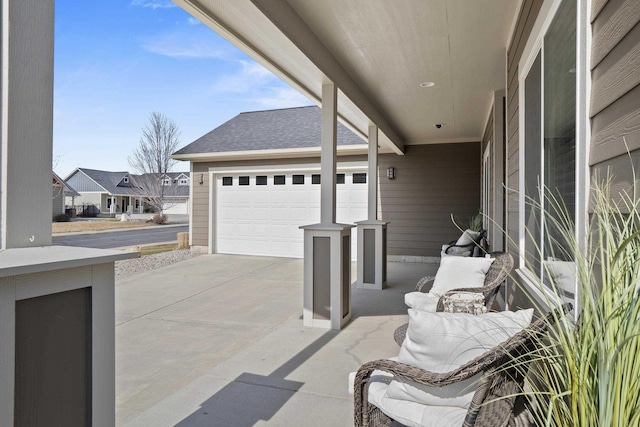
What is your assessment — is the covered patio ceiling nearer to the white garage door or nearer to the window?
the window

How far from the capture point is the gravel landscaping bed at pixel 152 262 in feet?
→ 28.4

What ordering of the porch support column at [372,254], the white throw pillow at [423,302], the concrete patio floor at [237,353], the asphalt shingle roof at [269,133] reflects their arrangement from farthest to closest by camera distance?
1. the asphalt shingle roof at [269,133]
2. the porch support column at [372,254]
3. the white throw pillow at [423,302]
4. the concrete patio floor at [237,353]

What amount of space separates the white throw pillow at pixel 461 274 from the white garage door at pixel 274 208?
5710 millimetres

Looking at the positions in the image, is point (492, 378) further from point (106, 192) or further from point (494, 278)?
point (106, 192)

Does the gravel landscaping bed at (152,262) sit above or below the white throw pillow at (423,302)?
below

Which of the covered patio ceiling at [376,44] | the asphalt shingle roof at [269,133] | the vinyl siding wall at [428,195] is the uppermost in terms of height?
the asphalt shingle roof at [269,133]

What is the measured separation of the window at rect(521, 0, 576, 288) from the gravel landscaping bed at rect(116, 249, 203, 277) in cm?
761

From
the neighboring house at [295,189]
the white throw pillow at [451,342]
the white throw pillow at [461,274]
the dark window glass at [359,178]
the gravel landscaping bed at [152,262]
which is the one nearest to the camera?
the white throw pillow at [451,342]

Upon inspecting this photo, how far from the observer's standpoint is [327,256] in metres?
4.62

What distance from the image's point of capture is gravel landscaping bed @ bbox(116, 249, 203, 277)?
8664 millimetres

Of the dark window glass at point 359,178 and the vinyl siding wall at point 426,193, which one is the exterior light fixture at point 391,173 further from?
the dark window glass at point 359,178

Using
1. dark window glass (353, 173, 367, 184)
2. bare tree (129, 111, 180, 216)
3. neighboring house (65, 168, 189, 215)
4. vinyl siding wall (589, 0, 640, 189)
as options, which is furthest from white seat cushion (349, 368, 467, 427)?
neighboring house (65, 168, 189, 215)

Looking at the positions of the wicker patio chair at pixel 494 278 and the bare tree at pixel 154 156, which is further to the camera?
the bare tree at pixel 154 156

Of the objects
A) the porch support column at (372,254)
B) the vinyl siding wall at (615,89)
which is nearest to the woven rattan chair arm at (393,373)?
the vinyl siding wall at (615,89)
